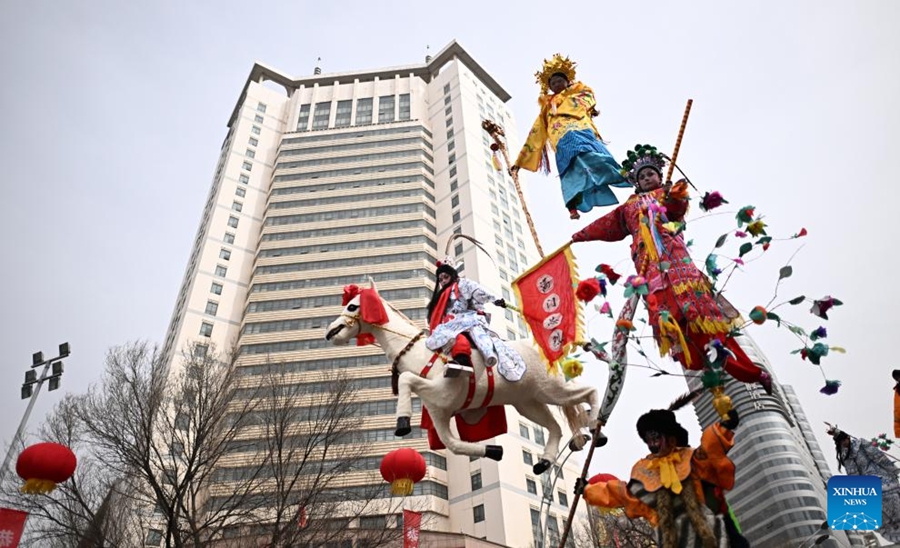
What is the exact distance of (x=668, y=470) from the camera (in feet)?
13.5

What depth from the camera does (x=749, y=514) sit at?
29.3m

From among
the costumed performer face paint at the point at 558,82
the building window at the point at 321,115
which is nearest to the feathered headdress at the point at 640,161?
the costumed performer face paint at the point at 558,82

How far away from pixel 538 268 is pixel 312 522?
883 centimetres

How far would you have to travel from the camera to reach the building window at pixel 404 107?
52.1 metres

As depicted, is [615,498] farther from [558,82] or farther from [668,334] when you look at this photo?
[558,82]

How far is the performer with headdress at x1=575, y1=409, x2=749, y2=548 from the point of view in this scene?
12.5 feet

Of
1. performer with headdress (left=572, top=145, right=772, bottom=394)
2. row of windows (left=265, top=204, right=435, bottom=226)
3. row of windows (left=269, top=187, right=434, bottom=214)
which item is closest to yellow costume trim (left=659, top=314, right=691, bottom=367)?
performer with headdress (left=572, top=145, right=772, bottom=394)

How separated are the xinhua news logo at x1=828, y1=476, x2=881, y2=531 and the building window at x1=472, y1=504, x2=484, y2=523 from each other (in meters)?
25.6

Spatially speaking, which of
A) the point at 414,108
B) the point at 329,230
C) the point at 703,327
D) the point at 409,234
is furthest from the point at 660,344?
the point at 414,108

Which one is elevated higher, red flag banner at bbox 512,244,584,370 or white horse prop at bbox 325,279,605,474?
red flag banner at bbox 512,244,584,370

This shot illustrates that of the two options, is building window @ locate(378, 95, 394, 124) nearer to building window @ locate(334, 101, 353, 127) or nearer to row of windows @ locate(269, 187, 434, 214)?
building window @ locate(334, 101, 353, 127)

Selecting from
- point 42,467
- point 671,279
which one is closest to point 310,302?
point 42,467

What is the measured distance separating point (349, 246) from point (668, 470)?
38537 mm

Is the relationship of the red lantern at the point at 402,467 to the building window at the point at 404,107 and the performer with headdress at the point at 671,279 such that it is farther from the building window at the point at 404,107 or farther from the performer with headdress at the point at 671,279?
the building window at the point at 404,107
